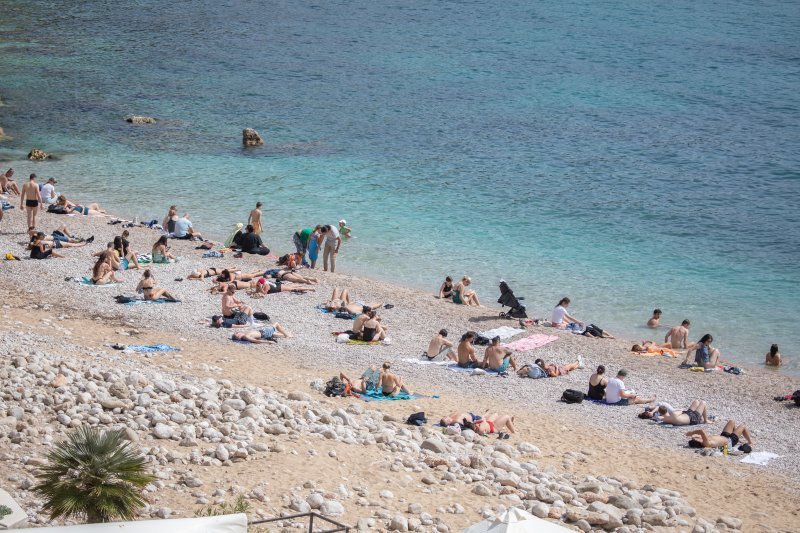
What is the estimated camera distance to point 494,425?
17547 millimetres

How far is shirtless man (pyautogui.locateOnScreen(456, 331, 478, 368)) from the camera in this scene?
2172 cm

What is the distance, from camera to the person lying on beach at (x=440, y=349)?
2205cm

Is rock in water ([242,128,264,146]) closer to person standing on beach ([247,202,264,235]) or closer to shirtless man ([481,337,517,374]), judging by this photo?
person standing on beach ([247,202,264,235])

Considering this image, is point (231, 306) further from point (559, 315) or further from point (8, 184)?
point (8, 184)

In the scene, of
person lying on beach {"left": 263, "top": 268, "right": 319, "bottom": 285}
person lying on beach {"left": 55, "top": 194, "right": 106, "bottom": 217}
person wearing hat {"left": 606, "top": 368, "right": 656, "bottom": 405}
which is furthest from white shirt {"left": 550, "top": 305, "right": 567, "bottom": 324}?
person lying on beach {"left": 55, "top": 194, "right": 106, "bottom": 217}

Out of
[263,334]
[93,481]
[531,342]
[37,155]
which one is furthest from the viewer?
[37,155]

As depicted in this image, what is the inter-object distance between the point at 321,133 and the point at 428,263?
55.7 feet

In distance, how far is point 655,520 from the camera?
14.0 metres

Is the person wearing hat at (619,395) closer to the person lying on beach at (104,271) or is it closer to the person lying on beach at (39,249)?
the person lying on beach at (104,271)

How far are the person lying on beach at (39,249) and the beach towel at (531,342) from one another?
514 inches

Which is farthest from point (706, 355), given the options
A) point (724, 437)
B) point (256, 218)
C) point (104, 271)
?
point (104, 271)

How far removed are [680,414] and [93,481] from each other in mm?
12980

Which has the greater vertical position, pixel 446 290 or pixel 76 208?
pixel 76 208

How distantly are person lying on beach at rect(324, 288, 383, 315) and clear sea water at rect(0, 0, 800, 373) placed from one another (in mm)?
5220
